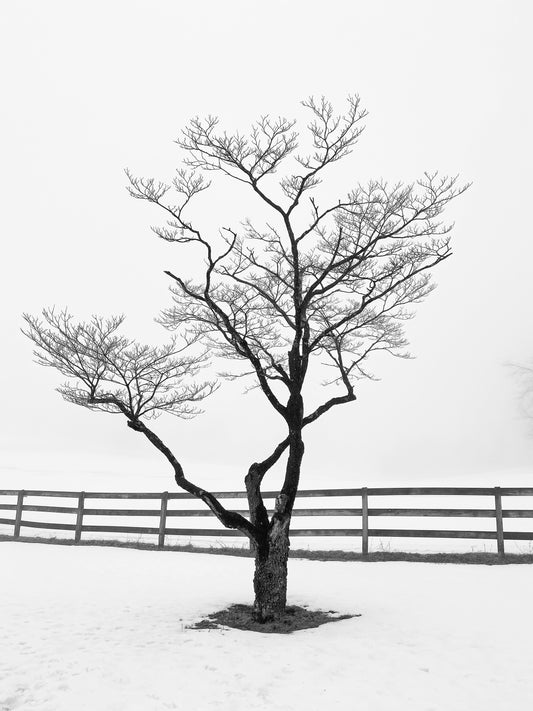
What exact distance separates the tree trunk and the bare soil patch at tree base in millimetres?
162

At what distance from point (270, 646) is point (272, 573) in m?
1.31

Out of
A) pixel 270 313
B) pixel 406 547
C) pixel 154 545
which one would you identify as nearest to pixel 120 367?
pixel 270 313

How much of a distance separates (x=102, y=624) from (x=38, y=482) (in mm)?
27923

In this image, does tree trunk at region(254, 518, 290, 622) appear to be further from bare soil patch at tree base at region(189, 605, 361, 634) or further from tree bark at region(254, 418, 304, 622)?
bare soil patch at tree base at region(189, 605, 361, 634)

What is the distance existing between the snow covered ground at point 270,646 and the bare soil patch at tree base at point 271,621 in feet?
0.73

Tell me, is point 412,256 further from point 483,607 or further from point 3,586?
point 3,586

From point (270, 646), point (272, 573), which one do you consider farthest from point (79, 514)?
point (270, 646)

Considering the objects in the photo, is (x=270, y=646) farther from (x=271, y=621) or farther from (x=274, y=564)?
(x=274, y=564)

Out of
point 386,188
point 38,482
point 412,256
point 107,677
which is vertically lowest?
point 107,677

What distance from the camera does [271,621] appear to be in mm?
6770

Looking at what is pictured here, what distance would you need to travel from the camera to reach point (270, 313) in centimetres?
934

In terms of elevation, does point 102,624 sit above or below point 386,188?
below

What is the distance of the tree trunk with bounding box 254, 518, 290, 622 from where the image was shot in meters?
6.91

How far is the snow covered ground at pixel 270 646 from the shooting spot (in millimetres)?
4387
